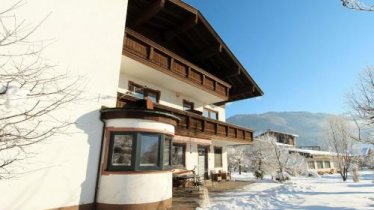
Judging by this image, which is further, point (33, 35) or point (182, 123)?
point (182, 123)

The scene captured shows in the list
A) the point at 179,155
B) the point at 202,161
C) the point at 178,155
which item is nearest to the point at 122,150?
the point at 178,155

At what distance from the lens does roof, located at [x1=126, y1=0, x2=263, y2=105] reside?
589 inches

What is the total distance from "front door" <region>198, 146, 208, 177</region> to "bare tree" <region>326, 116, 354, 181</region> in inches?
773

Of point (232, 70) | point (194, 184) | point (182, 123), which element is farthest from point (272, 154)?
point (182, 123)

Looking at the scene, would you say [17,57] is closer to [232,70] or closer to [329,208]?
[329,208]

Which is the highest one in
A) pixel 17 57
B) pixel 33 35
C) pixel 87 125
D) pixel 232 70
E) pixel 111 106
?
pixel 232 70

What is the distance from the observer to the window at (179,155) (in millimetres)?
16359

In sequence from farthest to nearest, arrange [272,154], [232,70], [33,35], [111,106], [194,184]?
[272,154], [232,70], [194,184], [111,106], [33,35]

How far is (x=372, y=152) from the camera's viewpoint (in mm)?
39688

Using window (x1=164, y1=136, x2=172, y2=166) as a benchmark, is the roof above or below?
above

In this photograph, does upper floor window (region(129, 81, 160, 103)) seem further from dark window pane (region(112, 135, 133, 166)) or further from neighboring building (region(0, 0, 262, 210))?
dark window pane (region(112, 135, 133, 166))

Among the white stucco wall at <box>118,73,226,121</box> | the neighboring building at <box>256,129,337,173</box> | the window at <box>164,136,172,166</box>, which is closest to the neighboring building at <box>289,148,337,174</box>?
the neighboring building at <box>256,129,337,173</box>

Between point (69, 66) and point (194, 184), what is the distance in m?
11.0

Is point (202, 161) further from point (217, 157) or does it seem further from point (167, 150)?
point (167, 150)
